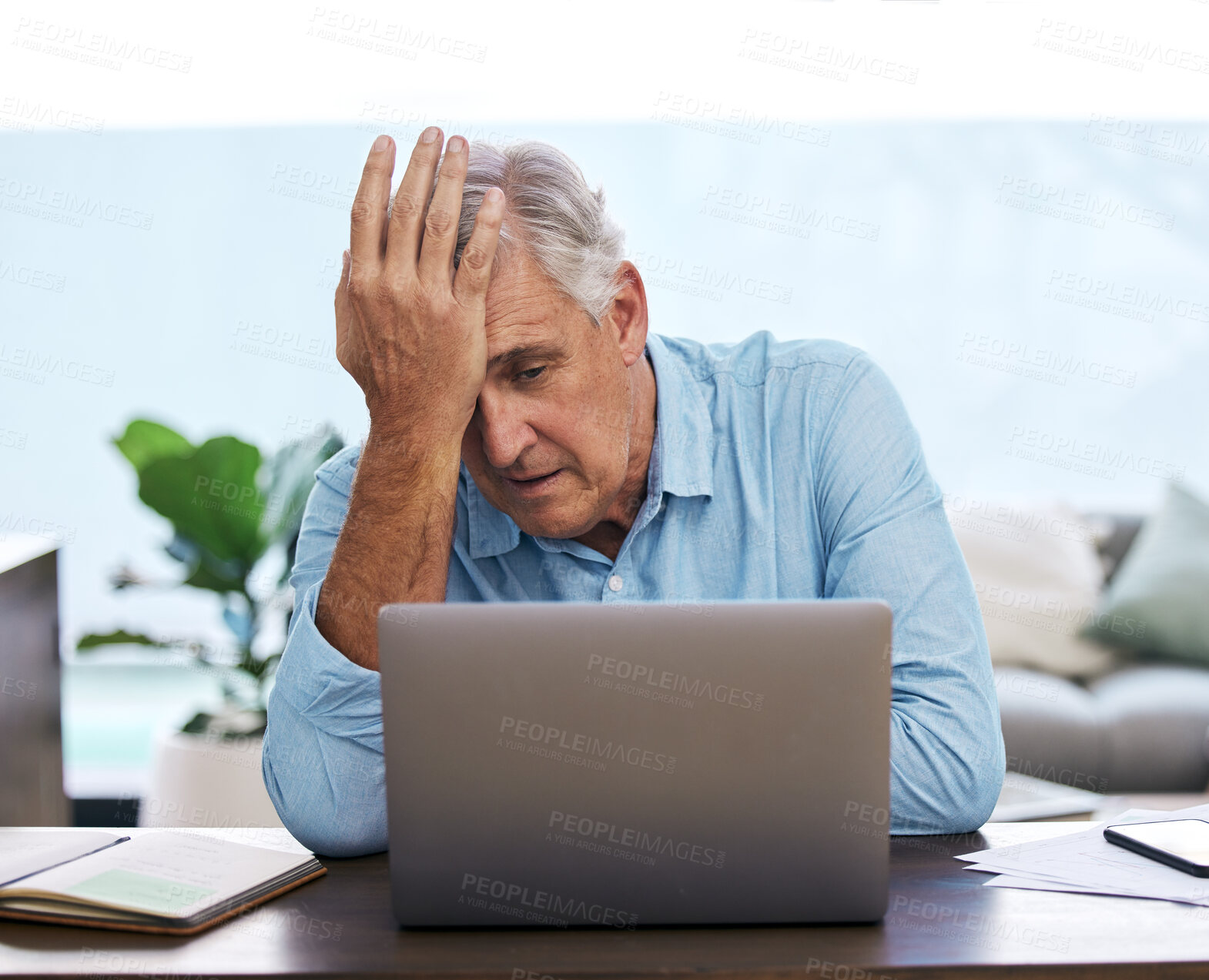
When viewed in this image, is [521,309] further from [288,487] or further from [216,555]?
[216,555]

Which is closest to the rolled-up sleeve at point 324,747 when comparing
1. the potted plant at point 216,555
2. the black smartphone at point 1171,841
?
the black smartphone at point 1171,841

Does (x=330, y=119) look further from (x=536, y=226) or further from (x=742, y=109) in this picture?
(x=536, y=226)

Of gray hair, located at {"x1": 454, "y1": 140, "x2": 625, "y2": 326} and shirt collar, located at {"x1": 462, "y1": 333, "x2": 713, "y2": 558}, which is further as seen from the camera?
shirt collar, located at {"x1": 462, "y1": 333, "x2": 713, "y2": 558}

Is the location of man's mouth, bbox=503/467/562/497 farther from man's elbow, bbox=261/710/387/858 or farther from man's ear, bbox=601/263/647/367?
man's elbow, bbox=261/710/387/858

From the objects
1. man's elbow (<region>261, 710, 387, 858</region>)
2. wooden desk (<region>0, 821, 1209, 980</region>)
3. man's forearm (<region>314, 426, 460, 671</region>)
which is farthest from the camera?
man's forearm (<region>314, 426, 460, 671</region>)

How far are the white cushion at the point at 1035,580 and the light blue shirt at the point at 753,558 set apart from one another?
6.00ft

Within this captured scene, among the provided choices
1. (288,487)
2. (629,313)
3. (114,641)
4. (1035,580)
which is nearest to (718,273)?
(1035,580)

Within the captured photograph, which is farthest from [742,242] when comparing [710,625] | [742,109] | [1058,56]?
[710,625]

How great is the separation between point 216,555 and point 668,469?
1408 mm

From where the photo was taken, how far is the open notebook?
2.64ft

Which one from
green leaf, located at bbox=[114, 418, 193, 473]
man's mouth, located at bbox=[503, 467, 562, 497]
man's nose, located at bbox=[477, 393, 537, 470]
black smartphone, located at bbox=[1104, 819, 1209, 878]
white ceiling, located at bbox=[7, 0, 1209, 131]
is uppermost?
white ceiling, located at bbox=[7, 0, 1209, 131]

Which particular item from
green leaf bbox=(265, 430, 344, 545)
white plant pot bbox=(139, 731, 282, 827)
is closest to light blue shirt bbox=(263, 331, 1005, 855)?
green leaf bbox=(265, 430, 344, 545)

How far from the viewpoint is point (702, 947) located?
29.4 inches

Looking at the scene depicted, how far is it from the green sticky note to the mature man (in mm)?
166
